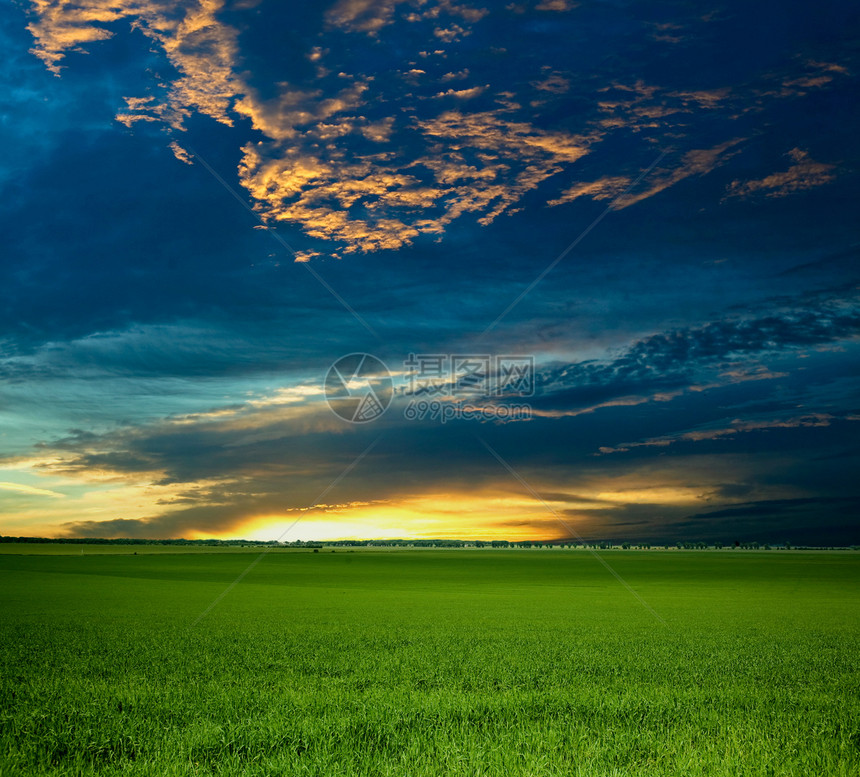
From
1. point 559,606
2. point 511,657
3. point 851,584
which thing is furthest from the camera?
point 851,584

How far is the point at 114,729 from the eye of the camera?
10.9 metres

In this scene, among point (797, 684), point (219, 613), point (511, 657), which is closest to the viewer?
point (797, 684)

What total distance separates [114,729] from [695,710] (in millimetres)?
11444

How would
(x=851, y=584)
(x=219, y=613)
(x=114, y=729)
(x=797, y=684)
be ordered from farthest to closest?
(x=851, y=584), (x=219, y=613), (x=797, y=684), (x=114, y=729)

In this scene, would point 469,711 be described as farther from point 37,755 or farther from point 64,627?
point 64,627

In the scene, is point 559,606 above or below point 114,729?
below

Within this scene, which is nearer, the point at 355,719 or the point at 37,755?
the point at 37,755

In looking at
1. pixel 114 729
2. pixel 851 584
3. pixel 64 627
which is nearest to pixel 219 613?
pixel 64 627

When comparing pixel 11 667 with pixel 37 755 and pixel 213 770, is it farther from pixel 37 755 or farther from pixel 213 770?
pixel 213 770

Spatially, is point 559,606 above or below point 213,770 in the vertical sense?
below

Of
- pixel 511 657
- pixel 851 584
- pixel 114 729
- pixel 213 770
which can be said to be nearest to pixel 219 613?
pixel 511 657

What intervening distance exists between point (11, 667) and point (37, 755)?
9162 mm

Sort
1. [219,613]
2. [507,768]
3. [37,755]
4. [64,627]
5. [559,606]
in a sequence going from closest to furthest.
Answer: [507,768]
[37,755]
[64,627]
[219,613]
[559,606]

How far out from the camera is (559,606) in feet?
131
